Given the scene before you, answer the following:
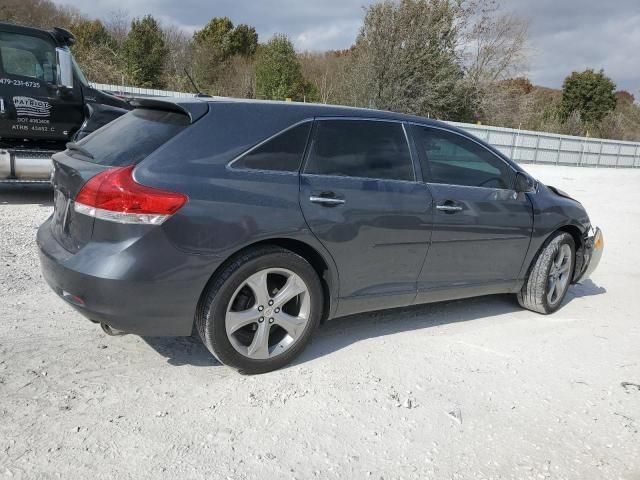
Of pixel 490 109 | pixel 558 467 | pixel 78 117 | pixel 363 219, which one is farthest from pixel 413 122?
pixel 490 109

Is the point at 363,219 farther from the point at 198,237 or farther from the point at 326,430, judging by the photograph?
the point at 326,430

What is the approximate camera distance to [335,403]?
10.4ft

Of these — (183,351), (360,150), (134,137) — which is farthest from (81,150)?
(360,150)

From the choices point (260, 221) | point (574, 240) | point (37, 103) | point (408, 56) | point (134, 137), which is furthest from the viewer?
point (408, 56)

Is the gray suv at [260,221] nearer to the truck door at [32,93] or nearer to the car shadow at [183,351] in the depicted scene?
the car shadow at [183,351]

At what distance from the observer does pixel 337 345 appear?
3959 millimetres

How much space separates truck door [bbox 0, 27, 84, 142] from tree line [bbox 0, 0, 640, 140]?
18.1 m

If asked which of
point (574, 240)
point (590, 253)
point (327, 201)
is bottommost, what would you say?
point (590, 253)

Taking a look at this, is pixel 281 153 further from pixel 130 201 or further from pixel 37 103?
pixel 37 103

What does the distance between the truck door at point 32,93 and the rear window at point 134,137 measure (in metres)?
4.78

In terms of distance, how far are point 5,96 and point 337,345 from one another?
6.20 meters

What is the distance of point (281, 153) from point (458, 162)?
1.63m

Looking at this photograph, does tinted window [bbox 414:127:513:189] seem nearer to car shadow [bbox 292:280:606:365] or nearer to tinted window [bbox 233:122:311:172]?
tinted window [bbox 233:122:311:172]

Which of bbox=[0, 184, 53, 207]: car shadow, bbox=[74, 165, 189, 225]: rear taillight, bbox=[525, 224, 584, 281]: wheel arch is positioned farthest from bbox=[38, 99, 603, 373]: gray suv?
bbox=[0, 184, 53, 207]: car shadow
